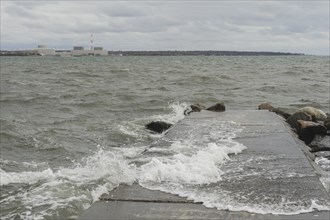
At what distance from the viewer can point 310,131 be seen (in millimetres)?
8172

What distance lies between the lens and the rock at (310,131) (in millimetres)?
8094

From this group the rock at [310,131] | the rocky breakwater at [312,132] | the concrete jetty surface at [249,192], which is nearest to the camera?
the concrete jetty surface at [249,192]

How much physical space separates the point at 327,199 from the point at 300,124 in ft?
15.6

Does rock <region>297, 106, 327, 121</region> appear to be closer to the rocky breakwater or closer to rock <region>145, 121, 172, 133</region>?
the rocky breakwater

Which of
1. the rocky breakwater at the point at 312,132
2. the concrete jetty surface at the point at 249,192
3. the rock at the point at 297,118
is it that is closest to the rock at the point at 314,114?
the rocky breakwater at the point at 312,132

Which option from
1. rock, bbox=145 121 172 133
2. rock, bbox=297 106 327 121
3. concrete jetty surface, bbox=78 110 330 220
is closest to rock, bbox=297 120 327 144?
rock, bbox=297 106 327 121

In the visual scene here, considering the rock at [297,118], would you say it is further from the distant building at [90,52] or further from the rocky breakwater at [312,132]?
the distant building at [90,52]

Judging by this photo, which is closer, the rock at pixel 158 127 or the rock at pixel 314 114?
the rock at pixel 314 114

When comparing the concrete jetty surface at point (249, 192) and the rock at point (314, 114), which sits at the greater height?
the rock at point (314, 114)

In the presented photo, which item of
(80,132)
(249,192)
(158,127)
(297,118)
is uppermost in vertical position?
(297,118)

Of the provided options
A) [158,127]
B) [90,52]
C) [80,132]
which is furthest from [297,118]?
[90,52]

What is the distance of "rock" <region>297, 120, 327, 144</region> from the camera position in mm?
8094

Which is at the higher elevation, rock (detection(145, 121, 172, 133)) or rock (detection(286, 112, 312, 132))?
rock (detection(286, 112, 312, 132))

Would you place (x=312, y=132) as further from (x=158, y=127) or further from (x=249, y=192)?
(x=249, y=192)
